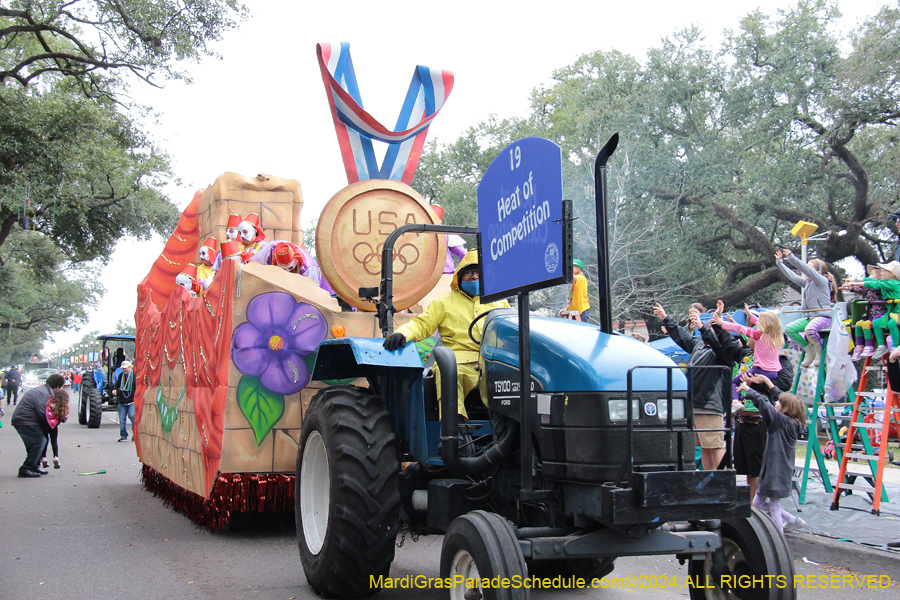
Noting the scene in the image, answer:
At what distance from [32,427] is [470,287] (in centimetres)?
956

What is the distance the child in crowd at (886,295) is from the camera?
6445 millimetres

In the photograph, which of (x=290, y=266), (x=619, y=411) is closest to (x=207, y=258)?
(x=290, y=266)

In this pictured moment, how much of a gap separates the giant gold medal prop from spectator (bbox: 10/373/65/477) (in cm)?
748

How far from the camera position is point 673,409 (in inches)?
131

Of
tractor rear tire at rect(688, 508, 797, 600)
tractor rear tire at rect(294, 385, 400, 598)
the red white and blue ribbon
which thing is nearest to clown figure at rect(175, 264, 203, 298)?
the red white and blue ribbon

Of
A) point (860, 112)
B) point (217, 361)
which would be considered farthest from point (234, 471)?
point (860, 112)

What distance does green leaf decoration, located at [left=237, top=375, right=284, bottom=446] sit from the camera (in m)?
5.72

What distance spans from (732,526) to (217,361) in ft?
13.7

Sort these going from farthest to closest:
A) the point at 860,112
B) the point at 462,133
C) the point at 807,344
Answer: the point at 462,133 < the point at 860,112 < the point at 807,344

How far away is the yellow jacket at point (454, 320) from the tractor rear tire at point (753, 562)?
1700 mm

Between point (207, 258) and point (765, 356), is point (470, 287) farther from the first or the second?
point (207, 258)

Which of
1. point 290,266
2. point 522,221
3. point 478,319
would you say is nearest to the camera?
point 522,221

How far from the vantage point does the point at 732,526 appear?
345cm

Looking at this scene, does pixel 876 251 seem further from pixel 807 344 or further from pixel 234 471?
pixel 234 471
